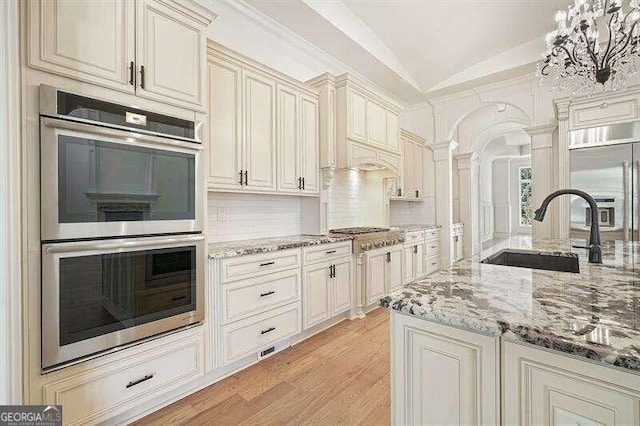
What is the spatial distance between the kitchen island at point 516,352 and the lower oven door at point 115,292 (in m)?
1.43

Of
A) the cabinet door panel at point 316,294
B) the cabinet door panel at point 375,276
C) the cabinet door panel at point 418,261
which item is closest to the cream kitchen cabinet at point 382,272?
the cabinet door panel at point 375,276

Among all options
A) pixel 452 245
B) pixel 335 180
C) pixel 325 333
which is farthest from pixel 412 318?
pixel 452 245

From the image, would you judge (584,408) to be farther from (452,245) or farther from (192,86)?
(452,245)

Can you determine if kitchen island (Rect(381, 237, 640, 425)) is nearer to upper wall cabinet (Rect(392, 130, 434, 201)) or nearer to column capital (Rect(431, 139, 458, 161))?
upper wall cabinet (Rect(392, 130, 434, 201))

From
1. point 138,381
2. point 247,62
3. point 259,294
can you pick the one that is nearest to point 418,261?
point 259,294

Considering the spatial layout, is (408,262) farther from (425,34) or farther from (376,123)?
(425,34)

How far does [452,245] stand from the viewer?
544cm

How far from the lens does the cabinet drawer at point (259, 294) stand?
86.1 inches

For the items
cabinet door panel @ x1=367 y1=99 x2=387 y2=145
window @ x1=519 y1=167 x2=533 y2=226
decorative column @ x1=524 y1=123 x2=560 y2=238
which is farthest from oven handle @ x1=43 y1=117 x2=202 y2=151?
window @ x1=519 y1=167 x2=533 y2=226

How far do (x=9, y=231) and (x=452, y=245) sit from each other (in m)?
5.64

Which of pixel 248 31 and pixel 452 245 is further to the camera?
pixel 452 245

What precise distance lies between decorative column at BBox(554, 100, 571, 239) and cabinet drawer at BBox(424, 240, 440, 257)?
174 cm

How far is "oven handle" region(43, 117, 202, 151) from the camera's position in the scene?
4.69ft

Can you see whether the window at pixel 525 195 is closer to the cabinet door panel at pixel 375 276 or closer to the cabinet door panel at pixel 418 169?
the cabinet door panel at pixel 418 169
